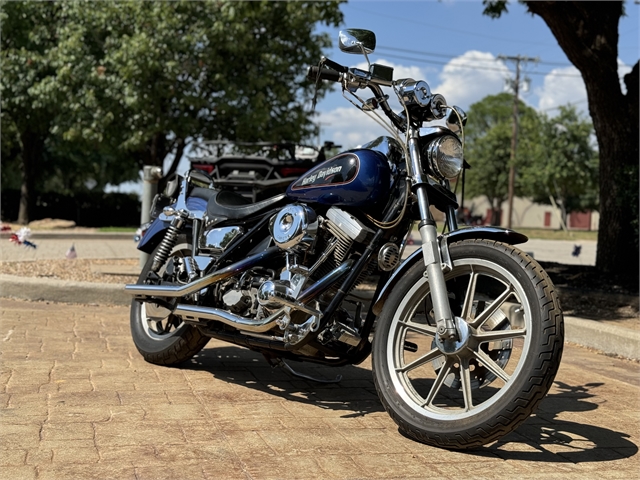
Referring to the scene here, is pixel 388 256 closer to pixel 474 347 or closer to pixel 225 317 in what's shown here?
pixel 474 347

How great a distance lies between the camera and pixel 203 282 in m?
4.25

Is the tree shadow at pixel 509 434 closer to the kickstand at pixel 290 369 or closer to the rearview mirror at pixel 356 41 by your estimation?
the kickstand at pixel 290 369

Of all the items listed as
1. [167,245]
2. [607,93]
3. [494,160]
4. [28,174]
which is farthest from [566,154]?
[167,245]

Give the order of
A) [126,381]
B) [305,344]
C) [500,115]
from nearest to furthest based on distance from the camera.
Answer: [305,344] < [126,381] < [500,115]

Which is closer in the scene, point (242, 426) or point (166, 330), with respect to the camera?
point (242, 426)

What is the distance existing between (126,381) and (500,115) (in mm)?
81058

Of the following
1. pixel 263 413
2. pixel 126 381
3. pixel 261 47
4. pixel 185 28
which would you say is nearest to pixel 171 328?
pixel 126 381

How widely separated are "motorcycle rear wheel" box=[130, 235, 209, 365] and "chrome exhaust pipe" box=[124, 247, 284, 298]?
165 millimetres

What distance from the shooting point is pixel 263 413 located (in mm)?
3738

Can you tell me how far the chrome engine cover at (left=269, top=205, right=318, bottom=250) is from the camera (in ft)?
12.3

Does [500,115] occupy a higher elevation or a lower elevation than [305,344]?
higher

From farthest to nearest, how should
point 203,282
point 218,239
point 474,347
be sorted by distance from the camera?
point 218,239, point 203,282, point 474,347

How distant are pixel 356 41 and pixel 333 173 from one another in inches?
26.1

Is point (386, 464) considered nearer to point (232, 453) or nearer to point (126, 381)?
point (232, 453)
